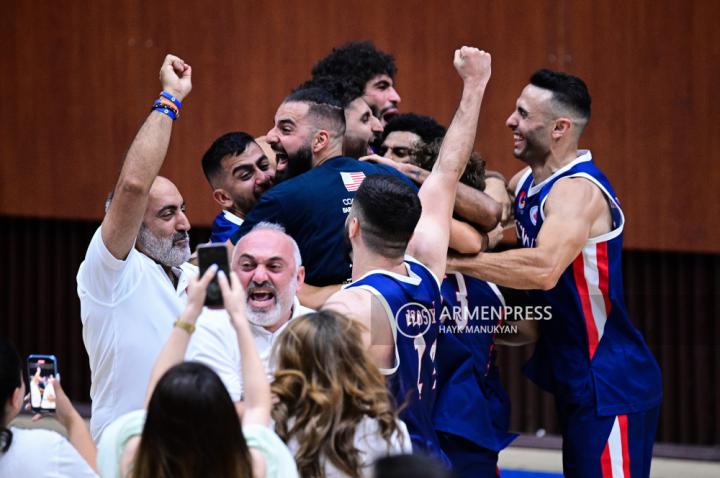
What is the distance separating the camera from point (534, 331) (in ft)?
17.5

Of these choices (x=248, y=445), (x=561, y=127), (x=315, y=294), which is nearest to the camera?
(x=248, y=445)

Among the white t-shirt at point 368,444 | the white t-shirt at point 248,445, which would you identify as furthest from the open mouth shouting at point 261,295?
the white t-shirt at point 248,445

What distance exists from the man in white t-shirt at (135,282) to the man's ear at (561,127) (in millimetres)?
1717

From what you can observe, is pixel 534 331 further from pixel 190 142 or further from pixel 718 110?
pixel 190 142

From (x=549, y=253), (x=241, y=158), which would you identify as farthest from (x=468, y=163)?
(x=241, y=158)

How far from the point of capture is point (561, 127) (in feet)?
17.2

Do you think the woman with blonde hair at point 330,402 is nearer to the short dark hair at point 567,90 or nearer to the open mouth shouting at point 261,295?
the open mouth shouting at point 261,295

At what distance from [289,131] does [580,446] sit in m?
1.86

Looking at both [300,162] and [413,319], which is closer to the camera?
[413,319]

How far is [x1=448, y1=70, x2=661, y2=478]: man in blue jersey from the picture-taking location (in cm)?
504

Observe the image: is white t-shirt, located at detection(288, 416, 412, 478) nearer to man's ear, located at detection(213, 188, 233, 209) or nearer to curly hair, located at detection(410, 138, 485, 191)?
curly hair, located at detection(410, 138, 485, 191)

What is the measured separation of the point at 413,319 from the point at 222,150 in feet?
6.28

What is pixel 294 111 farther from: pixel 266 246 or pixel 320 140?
pixel 266 246

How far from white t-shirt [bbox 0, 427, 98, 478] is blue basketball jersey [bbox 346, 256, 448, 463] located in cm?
A: 113
